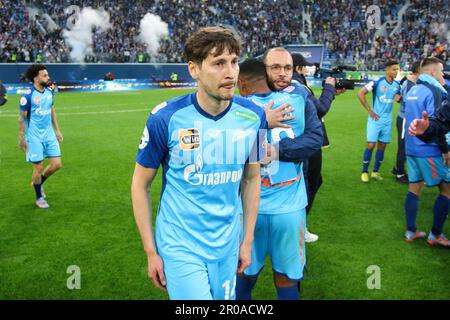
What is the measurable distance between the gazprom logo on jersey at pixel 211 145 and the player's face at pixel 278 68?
0.95 metres

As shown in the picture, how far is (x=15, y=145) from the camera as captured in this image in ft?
40.4

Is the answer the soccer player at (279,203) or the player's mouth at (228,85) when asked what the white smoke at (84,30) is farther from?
the player's mouth at (228,85)

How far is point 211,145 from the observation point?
7.71 ft

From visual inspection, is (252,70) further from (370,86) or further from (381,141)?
(381,141)

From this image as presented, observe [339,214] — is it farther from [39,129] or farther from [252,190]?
[39,129]

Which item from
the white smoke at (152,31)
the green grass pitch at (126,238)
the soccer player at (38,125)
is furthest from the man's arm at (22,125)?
the white smoke at (152,31)

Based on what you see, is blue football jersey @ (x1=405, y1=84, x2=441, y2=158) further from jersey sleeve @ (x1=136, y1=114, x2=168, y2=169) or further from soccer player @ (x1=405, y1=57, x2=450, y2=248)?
jersey sleeve @ (x1=136, y1=114, x2=168, y2=169)

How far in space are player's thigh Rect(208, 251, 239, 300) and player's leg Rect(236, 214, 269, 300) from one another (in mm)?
729

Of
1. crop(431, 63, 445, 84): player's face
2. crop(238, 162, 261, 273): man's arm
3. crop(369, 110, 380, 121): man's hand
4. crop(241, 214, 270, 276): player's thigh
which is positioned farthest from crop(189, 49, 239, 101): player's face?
crop(369, 110, 380, 121): man's hand

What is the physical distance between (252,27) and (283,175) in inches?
1735

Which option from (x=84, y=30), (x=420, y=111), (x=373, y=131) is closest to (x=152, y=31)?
(x=84, y=30)

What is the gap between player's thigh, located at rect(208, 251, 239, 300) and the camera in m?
2.35

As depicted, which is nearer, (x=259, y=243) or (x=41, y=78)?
(x=259, y=243)

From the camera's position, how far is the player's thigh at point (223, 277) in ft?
7.72
